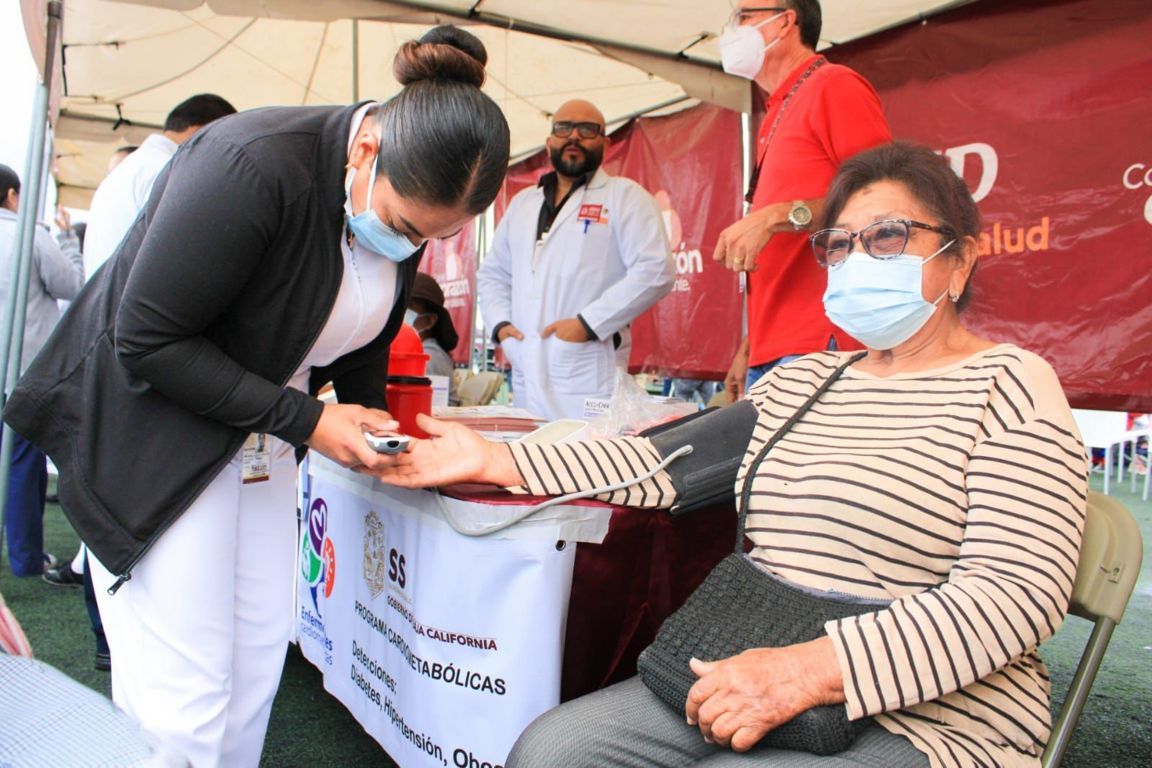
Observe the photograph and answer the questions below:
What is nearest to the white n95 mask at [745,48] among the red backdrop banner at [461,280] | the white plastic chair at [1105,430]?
the red backdrop banner at [461,280]

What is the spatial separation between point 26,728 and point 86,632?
267 cm

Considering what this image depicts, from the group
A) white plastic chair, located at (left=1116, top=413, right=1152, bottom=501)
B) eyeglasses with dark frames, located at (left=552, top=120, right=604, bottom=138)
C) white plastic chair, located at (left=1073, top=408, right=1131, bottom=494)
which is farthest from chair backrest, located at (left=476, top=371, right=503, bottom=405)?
white plastic chair, located at (left=1116, top=413, right=1152, bottom=501)

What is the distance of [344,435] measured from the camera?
1.31 meters

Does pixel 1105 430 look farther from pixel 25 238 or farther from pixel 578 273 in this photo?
pixel 25 238

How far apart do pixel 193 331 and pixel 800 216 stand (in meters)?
1.39

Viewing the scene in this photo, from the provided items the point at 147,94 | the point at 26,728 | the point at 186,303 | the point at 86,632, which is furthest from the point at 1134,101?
the point at 147,94

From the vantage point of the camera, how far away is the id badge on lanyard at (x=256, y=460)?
140cm

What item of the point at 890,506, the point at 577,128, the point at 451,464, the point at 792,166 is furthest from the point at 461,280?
the point at 890,506

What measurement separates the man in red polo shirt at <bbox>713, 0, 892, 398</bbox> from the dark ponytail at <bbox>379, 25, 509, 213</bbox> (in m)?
0.89

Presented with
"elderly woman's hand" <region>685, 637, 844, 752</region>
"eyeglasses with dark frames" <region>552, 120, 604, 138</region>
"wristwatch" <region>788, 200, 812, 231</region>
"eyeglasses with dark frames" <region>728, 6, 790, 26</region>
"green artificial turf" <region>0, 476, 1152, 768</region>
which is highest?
"eyeglasses with dark frames" <region>728, 6, 790, 26</region>

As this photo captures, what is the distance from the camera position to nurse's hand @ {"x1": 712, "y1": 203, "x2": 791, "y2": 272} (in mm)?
1941

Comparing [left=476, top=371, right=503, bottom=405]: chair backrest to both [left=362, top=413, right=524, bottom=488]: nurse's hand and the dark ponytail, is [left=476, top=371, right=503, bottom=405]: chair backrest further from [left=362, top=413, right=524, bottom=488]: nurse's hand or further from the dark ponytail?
the dark ponytail

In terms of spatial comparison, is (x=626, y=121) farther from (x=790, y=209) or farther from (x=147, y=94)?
(x=790, y=209)

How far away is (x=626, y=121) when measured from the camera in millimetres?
5801
